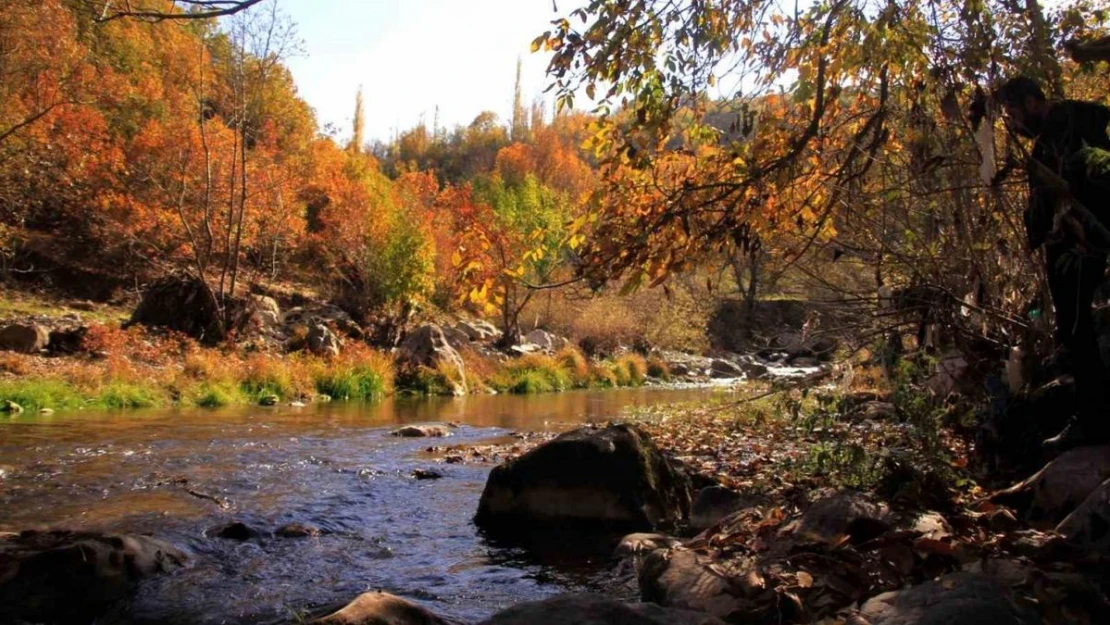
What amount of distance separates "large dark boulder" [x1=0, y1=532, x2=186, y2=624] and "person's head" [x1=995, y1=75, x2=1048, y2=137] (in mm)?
6840

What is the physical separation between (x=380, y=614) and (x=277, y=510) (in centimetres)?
498

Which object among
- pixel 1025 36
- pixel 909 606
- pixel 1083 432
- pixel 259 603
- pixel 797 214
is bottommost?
pixel 259 603

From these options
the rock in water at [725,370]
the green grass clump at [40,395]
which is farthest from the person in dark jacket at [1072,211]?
the rock in water at [725,370]

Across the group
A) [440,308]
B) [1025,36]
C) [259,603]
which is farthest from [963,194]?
[440,308]

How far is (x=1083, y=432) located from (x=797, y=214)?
A: 258 cm

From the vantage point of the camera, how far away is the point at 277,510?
909cm

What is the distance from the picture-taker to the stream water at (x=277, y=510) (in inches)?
248

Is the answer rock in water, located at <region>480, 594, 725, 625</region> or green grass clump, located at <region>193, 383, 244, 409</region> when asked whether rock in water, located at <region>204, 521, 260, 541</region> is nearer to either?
rock in water, located at <region>480, 594, 725, 625</region>

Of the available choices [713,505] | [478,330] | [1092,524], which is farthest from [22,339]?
[1092,524]

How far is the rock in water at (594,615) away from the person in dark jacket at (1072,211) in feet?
9.95

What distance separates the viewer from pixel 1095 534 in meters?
4.68

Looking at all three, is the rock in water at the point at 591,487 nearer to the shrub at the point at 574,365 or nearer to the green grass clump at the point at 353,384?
the green grass clump at the point at 353,384

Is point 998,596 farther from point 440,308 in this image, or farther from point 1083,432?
point 440,308

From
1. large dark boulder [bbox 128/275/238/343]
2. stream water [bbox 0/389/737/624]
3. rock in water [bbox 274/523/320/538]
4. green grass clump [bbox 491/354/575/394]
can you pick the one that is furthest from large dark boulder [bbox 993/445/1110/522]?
large dark boulder [bbox 128/275/238/343]
